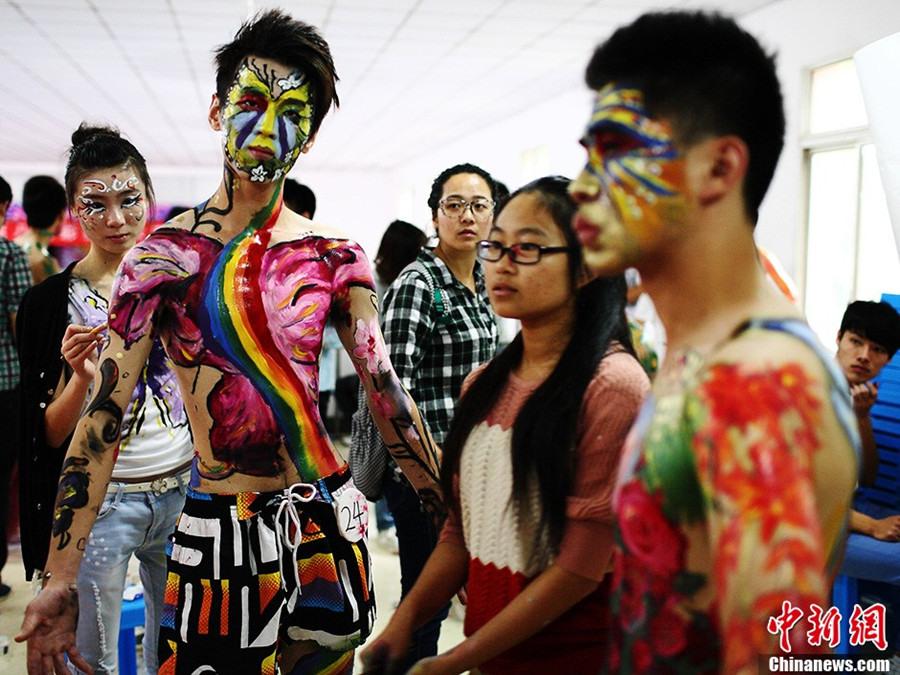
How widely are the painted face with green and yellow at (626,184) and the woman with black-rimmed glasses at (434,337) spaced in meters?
1.44

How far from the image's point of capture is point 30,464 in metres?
2.30

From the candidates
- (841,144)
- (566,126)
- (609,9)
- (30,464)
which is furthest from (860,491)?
(566,126)

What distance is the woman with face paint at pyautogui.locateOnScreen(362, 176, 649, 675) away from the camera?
3.66ft

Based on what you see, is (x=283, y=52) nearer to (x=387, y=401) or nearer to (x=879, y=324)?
(x=387, y=401)

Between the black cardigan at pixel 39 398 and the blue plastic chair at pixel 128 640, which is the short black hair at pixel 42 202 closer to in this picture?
the black cardigan at pixel 39 398

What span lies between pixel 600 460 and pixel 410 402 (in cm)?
64

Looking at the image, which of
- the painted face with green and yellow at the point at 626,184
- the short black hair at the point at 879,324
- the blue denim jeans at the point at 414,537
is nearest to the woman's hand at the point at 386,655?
the painted face with green and yellow at the point at 626,184

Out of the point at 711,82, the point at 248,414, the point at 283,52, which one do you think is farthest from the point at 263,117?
the point at 711,82

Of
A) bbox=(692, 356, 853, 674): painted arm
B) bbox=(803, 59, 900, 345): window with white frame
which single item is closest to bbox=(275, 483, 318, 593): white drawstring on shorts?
bbox=(692, 356, 853, 674): painted arm

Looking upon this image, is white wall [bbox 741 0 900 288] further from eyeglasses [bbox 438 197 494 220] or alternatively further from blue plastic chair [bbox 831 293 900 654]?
eyeglasses [bbox 438 197 494 220]

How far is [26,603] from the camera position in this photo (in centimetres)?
364

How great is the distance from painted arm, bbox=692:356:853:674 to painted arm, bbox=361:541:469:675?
0.63 m

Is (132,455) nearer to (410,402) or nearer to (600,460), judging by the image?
(410,402)

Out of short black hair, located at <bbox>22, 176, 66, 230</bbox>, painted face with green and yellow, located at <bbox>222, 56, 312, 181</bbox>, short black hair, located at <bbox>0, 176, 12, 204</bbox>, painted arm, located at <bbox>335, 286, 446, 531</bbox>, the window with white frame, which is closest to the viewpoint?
painted face with green and yellow, located at <bbox>222, 56, 312, 181</bbox>
